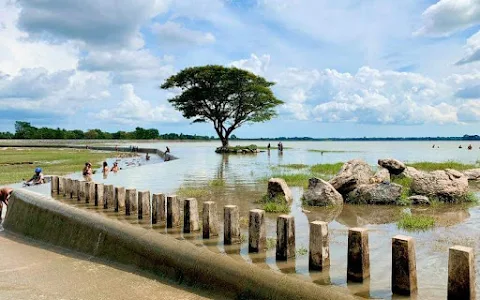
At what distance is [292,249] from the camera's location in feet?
21.0

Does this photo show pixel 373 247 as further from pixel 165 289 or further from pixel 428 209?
pixel 428 209

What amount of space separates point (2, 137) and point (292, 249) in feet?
502

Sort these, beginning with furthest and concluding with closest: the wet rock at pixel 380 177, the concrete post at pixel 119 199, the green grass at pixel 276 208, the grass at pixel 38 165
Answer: the grass at pixel 38 165, the wet rock at pixel 380 177, the green grass at pixel 276 208, the concrete post at pixel 119 199

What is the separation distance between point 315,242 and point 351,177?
9.11 meters

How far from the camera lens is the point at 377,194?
1362cm

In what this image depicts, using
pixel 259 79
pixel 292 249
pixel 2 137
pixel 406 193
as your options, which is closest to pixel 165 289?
pixel 292 249

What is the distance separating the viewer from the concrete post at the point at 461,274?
4.37 m

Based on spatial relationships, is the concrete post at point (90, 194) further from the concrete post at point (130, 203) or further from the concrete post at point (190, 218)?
the concrete post at point (190, 218)

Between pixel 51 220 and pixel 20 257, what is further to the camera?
pixel 51 220

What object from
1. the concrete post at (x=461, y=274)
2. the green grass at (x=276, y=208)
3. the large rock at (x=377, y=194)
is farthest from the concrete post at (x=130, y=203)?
the large rock at (x=377, y=194)

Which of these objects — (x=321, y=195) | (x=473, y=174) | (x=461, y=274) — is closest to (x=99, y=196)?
(x=321, y=195)

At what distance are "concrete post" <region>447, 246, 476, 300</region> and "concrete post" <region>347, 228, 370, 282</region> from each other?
1115 millimetres

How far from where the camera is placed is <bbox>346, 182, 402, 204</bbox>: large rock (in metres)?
13.5

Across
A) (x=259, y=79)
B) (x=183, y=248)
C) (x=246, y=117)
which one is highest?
(x=259, y=79)
